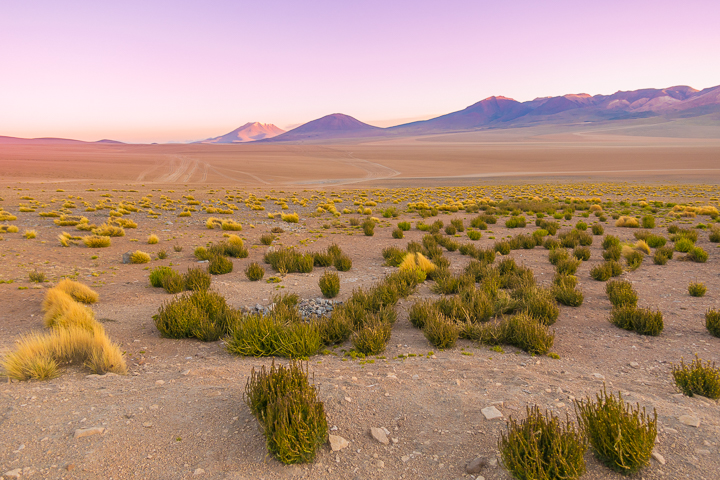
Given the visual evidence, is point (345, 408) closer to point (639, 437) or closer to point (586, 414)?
point (586, 414)

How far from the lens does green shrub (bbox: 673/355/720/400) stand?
3889 mm

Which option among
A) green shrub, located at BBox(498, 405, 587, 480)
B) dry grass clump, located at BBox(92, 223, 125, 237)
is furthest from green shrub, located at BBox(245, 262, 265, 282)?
dry grass clump, located at BBox(92, 223, 125, 237)

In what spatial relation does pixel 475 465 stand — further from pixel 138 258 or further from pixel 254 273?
pixel 138 258

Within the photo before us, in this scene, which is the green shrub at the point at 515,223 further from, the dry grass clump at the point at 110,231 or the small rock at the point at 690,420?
the dry grass clump at the point at 110,231

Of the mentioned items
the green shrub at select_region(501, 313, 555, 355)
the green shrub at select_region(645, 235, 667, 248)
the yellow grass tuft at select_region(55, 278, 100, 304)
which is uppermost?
the yellow grass tuft at select_region(55, 278, 100, 304)

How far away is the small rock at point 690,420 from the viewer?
333 cm

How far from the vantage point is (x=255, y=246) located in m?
14.0

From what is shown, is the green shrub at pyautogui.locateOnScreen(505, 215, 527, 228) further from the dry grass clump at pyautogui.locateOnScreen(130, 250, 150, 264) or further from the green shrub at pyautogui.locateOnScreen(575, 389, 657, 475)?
the green shrub at pyautogui.locateOnScreen(575, 389, 657, 475)

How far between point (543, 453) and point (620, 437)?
540mm

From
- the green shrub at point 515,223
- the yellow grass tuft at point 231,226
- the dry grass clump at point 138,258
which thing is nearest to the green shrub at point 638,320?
the dry grass clump at point 138,258

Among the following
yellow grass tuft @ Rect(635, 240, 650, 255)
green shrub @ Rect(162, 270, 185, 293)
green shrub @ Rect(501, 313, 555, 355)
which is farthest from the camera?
yellow grass tuft @ Rect(635, 240, 650, 255)

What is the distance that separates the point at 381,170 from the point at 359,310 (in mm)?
72700

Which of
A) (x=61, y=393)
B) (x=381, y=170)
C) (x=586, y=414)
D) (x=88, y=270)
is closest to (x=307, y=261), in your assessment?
(x=88, y=270)

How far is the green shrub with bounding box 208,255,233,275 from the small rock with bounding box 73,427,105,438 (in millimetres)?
6992
